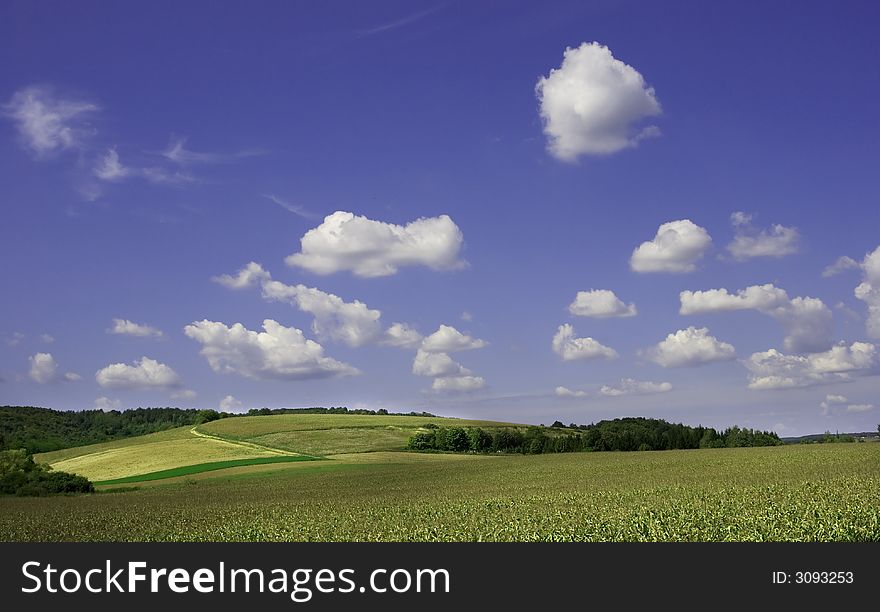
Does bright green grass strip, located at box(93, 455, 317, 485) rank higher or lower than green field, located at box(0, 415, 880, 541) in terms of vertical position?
lower

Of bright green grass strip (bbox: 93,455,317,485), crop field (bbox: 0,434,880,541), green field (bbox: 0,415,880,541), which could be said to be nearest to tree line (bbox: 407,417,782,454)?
bright green grass strip (bbox: 93,455,317,485)

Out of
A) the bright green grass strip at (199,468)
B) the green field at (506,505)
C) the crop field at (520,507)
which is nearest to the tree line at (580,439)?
the bright green grass strip at (199,468)

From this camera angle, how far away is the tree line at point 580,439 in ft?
332

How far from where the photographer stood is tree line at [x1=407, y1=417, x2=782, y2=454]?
332 ft

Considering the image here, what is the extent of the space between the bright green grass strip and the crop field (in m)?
15.1

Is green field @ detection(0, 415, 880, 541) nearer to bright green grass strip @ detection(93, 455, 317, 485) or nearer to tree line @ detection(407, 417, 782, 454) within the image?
bright green grass strip @ detection(93, 455, 317, 485)

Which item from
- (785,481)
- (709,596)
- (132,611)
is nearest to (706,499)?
(785,481)

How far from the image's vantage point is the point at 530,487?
1672 inches

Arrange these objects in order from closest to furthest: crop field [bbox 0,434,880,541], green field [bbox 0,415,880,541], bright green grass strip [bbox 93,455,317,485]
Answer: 1. crop field [bbox 0,434,880,541]
2. green field [bbox 0,415,880,541]
3. bright green grass strip [bbox 93,455,317,485]

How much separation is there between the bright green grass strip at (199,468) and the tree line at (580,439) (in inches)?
794

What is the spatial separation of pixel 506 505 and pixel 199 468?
53273 mm

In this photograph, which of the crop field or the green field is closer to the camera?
the crop field

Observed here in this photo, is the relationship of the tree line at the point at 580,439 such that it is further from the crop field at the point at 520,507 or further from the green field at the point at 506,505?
the crop field at the point at 520,507

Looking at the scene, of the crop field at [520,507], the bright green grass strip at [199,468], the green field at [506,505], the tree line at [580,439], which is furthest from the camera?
the tree line at [580,439]
